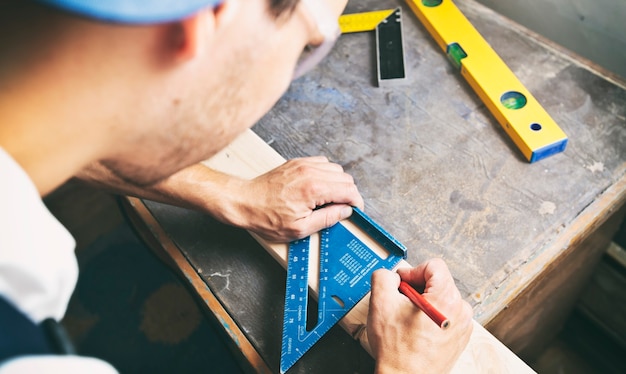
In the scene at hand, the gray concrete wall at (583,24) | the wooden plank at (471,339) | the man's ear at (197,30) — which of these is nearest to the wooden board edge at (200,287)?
the wooden plank at (471,339)

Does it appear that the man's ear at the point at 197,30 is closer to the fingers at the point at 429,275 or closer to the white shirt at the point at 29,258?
the white shirt at the point at 29,258

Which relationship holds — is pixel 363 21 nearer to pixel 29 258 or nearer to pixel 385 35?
pixel 385 35

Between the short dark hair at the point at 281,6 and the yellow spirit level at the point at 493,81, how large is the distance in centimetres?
81

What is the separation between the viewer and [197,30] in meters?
0.54

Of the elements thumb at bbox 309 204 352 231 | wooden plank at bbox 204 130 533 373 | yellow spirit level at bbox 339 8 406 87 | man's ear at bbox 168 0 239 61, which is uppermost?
man's ear at bbox 168 0 239 61

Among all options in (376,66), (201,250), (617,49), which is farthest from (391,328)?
(617,49)

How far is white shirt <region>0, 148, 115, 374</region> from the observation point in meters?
0.54

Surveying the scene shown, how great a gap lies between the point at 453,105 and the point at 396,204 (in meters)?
0.38

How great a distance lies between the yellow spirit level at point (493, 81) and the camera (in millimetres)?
1257

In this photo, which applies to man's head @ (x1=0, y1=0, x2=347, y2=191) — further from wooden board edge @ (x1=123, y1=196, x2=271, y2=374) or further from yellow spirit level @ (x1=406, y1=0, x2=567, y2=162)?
yellow spirit level @ (x1=406, y1=0, x2=567, y2=162)

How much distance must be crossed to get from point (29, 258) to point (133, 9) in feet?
1.06

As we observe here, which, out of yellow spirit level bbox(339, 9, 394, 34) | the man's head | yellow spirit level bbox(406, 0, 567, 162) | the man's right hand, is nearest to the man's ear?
the man's head

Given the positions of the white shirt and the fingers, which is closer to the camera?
the white shirt

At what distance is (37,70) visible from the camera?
54 centimetres
